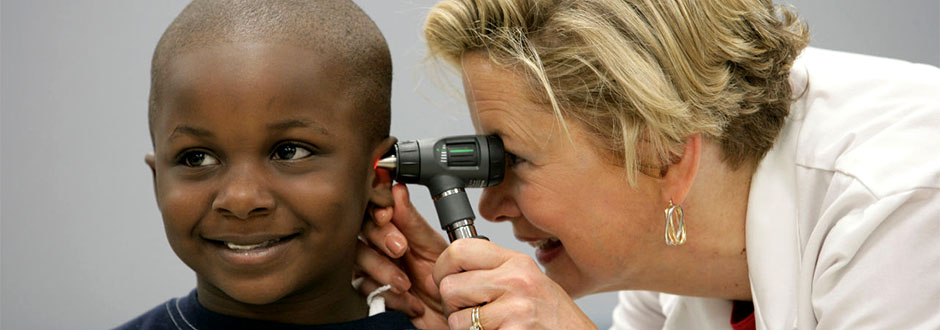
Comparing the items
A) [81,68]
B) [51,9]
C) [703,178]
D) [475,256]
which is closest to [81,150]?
[81,68]

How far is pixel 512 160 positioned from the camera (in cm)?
127

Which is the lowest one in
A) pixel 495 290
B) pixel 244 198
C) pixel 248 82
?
pixel 495 290

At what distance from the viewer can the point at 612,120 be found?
120 cm

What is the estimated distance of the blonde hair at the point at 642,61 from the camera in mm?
1172

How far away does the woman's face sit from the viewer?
1.21m

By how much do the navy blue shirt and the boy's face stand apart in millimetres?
87

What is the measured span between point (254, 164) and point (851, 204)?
74 centimetres

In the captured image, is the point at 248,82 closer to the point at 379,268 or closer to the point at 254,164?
the point at 254,164

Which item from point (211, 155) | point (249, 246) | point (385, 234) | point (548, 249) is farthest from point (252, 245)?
point (548, 249)

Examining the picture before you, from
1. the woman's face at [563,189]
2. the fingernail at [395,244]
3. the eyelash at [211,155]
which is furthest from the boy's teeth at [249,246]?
the woman's face at [563,189]

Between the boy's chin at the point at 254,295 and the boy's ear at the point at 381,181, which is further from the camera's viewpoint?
the boy's ear at the point at 381,181

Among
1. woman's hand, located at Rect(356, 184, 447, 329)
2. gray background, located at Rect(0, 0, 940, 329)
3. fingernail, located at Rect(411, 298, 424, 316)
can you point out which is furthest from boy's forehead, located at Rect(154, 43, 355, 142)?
gray background, located at Rect(0, 0, 940, 329)

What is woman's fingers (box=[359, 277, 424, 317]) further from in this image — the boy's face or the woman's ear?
the woman's ear

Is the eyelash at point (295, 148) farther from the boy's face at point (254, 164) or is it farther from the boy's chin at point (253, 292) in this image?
the boy's chin at point (253, 292)
